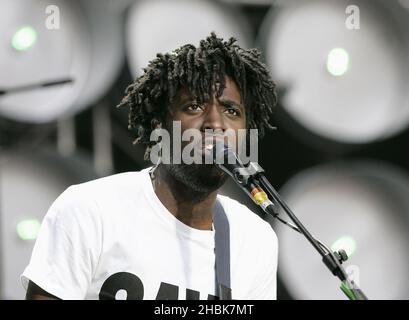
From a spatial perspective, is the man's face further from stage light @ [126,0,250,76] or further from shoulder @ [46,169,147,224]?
stage light @ [126,0,250,76]

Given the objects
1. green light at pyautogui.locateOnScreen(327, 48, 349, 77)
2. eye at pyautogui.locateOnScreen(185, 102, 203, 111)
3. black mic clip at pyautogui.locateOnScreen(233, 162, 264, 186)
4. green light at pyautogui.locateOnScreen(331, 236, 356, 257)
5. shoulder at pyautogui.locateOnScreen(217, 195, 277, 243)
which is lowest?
green light at pyautogui.locateOnScreen(331, 236, 356, 257)

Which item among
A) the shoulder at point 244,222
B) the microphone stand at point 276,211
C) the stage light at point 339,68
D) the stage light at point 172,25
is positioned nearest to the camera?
the microphone stand at point 276,211

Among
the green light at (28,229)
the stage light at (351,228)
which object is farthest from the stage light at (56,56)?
the stage light at (351,228)

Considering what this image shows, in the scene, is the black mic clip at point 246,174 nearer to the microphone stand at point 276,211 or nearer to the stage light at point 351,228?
the microphone stand at point 276,211

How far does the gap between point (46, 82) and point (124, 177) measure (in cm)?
100

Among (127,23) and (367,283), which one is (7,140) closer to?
(127,23)

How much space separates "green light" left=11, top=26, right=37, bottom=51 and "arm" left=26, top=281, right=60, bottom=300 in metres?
1.40

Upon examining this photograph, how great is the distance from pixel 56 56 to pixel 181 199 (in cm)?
122

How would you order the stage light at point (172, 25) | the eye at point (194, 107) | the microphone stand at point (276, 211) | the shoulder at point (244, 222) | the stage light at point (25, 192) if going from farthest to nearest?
the stage light at point (172, 25) → the stage light at point (25, 192) → the shoulder at point (244, 222) → the eye at point (194, 107) → the microphone stand at point (276, 211)

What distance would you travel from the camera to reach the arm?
2289mm

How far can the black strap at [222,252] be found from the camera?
252 cm

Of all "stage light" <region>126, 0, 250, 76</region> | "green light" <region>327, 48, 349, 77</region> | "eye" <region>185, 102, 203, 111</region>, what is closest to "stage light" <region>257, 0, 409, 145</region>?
"green light" <region>327, 48, 349, 77</region>

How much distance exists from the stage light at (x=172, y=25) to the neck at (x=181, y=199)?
1.10 m

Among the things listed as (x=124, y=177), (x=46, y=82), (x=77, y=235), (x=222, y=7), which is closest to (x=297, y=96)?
(x=222, y=7)
